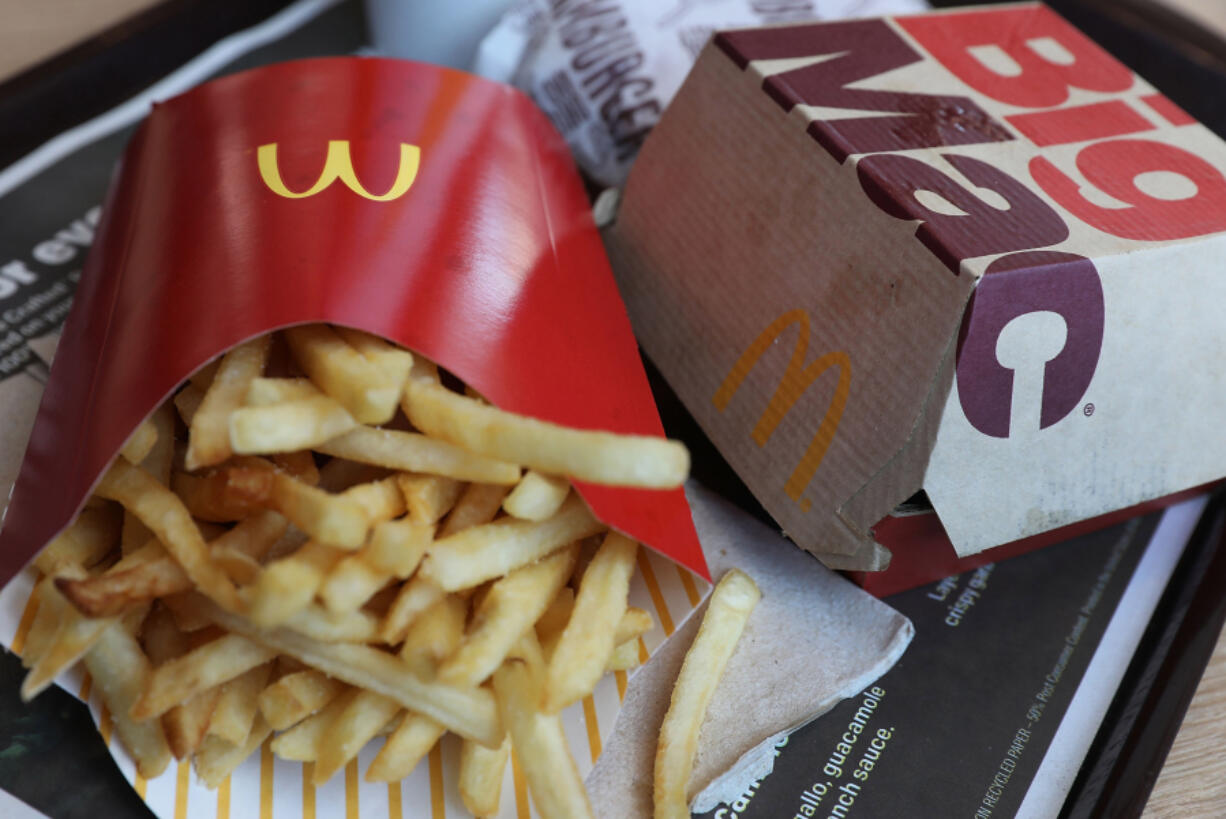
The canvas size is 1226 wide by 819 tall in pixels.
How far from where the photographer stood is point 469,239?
1.01m

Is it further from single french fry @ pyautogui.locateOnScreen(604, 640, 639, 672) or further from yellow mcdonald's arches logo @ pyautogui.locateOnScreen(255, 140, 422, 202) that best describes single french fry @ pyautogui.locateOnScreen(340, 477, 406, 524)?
yellow mcdonald's arches logo @ pyautogui.locateOnScreen(255, 140, 422, 202)

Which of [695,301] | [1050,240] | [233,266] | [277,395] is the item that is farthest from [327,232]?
[1050,240]

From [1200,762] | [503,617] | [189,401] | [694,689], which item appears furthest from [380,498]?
[1200,762]

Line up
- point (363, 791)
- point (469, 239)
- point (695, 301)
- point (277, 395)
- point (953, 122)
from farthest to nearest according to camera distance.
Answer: point (695, 301) → point (953, 122) → point (469, 239) → point (363, 791) → point (277, 395)

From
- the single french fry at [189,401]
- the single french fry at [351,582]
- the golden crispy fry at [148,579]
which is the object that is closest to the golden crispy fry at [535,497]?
the single french fry at [351,582]

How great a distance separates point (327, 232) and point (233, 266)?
93 mm

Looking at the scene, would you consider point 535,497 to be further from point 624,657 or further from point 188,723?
point 188,723

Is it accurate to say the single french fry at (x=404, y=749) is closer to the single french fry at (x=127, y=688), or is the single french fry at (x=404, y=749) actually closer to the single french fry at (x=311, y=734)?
the single french fry at (x=311, y=734)

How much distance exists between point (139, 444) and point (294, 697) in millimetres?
253

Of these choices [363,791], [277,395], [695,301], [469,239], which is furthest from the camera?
[695,301]

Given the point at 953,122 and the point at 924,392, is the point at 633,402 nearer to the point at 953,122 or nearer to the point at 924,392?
the point at 924,392

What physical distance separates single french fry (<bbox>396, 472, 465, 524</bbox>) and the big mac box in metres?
0.40

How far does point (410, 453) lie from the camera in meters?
0.81

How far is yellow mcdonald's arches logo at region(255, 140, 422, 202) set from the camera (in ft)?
3.30
